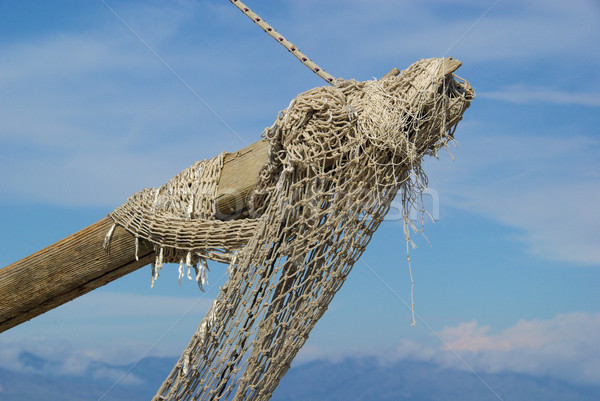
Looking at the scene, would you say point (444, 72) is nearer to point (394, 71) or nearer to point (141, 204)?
point (394, 71)

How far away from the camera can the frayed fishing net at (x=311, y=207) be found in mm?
2803

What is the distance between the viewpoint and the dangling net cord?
3.21 m

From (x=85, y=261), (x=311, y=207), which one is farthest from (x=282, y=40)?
(x=85, y=261)

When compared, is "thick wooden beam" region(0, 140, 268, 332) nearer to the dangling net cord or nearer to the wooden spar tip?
the wooden spar tip

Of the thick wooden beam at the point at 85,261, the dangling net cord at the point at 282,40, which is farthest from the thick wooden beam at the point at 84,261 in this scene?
the dangling net cord at the point at 282,40

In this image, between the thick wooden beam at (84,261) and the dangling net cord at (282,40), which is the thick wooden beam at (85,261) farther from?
the dangling net cord at (282,40)

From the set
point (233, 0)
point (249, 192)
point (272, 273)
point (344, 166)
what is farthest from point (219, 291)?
point (233, 0)

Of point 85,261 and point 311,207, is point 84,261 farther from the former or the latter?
point 311,207

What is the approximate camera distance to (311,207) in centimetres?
283

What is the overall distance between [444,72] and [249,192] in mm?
947

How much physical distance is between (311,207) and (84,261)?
1.13 m

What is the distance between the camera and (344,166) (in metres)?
2.83

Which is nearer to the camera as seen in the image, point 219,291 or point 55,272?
point 219,291

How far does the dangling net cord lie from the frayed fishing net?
277 millimetres
